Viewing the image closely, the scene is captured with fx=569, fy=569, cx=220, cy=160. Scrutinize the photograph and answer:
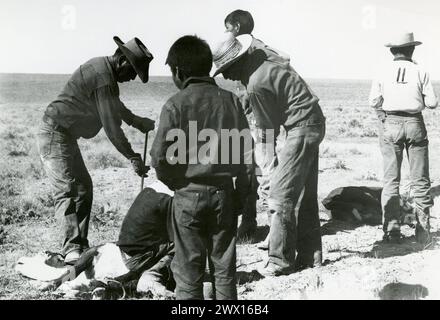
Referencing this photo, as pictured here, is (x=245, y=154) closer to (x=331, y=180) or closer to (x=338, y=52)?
(x=331, y=180)

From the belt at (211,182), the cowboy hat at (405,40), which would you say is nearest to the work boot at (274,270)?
the belt at (211,182)

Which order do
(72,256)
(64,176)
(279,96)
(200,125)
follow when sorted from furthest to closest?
1. (64,176)
2. (72,256)
3. (279,96)
4. (200,125)

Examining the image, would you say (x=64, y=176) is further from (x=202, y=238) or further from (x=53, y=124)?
(x=202, y=238)

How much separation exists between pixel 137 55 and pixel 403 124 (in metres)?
2.94

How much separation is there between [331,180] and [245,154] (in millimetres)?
6943

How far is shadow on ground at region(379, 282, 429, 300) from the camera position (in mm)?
4711

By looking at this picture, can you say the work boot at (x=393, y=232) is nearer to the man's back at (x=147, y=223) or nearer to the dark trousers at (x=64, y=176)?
the man's back at (x=147, y=223)

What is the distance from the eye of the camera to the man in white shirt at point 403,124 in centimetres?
609

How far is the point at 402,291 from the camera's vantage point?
4836 millimetres

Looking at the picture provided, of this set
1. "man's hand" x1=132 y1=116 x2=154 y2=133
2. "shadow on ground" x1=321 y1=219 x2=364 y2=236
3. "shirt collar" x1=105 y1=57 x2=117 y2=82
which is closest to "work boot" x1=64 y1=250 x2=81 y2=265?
"man's hand" x1=132 y1=116 x2=154 y2=133

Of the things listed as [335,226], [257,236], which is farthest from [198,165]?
[335,226]

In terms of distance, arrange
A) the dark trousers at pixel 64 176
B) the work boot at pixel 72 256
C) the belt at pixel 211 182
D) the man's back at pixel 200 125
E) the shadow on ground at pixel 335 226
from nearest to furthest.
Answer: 1. the man's back at pixel 200 125
2. the belt at pixel 211 182
3. the work boot at pixel 72 256
4. the dark trousers at pixel 64 176
5. the shadow on ground at pixel 335 226

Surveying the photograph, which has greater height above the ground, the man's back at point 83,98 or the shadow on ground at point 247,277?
the man's back at point 83,98

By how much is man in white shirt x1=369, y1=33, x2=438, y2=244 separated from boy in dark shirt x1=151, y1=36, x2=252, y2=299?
2.86 meters
